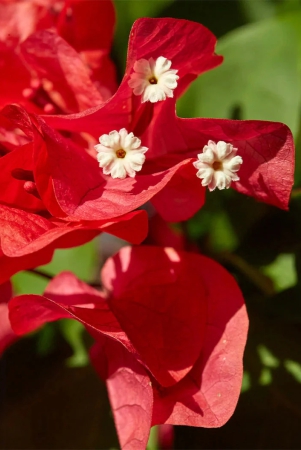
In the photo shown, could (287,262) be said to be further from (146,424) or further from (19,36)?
(19,36)

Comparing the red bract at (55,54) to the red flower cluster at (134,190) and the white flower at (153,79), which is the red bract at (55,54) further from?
the white flower at (153,79)

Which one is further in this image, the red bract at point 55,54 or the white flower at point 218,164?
the red bract at point 55,54

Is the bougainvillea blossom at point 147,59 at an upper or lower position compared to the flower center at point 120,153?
upper

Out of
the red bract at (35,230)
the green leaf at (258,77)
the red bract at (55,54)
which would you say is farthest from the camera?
the green leaf at (258,77)

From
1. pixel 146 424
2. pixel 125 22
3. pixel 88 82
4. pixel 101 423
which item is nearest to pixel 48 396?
pixel 101 423

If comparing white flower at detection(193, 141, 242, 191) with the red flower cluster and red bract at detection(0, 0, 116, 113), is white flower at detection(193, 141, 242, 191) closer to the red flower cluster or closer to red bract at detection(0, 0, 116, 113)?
the red flower cluster

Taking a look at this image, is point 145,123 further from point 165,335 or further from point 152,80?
point 165,335

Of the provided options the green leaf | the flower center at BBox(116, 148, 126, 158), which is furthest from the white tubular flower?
the green leaf

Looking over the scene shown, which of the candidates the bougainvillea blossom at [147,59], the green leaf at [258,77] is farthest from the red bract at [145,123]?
the green leaf at [258,77]
